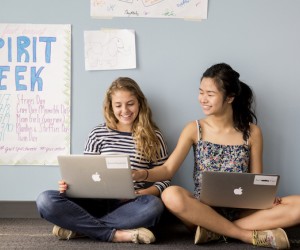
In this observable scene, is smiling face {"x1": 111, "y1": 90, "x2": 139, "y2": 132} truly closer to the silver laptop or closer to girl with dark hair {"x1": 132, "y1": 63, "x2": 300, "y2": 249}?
girl with dark hair {"x1": 132, "y1": 63, "x2": 300, "y2": 249}

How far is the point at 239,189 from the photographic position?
163 cm

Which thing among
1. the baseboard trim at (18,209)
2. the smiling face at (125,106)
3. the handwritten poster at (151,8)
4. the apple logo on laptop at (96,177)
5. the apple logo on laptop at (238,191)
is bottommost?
the baseboard trim at (18,209)

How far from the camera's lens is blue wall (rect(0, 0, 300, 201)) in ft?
6.57

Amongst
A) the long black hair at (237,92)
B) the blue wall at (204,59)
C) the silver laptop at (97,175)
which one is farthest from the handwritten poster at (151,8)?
the silver laptop at (97,175)

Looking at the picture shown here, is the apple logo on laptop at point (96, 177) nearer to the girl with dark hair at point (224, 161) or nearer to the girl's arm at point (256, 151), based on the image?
the girl with dark hair at point (224, 161)

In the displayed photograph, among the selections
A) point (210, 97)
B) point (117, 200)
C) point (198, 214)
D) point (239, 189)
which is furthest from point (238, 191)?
point (117, 200)

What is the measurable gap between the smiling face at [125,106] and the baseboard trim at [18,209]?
0.62 metres

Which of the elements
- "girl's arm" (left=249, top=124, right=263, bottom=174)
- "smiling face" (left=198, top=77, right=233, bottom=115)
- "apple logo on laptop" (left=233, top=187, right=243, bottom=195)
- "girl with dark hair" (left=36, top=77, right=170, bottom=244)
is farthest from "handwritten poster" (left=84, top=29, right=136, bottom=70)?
"apple logo on laptop" (left=233, top=187, right=243, bottom=195)

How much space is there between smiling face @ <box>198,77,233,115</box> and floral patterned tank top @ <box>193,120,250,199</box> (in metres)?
0.15

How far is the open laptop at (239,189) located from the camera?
5.22 ft

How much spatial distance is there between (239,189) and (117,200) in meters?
0.55

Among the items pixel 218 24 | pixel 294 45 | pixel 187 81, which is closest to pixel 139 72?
pixel 187 81

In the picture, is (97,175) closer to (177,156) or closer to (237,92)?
(177,156)

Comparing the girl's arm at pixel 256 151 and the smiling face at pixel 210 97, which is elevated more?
the smiling face at pixel 210 97
